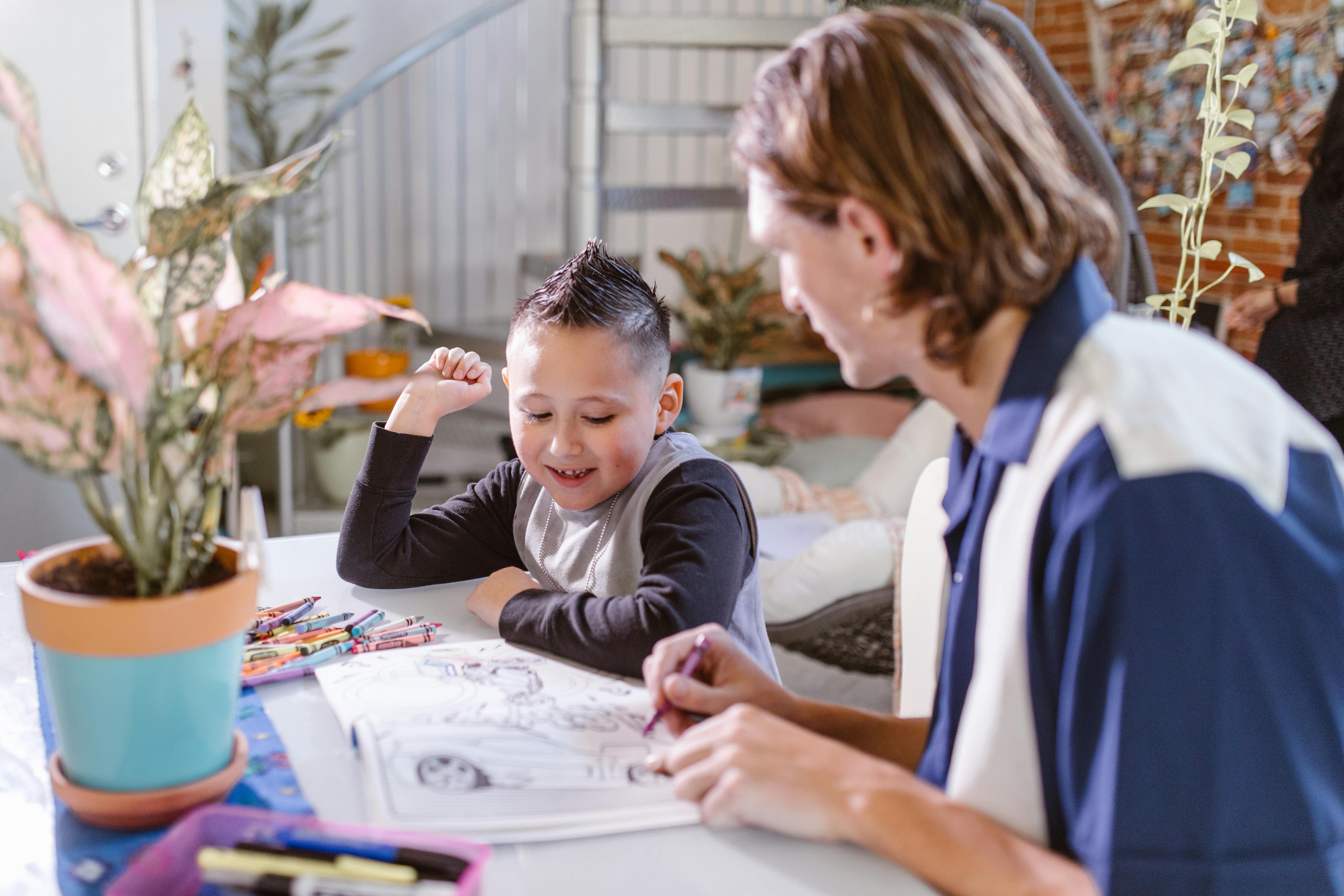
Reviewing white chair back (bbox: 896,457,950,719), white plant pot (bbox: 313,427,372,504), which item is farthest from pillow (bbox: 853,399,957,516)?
white chair back (bbox: 896,457,950,719)

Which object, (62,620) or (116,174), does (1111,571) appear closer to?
(62,620)

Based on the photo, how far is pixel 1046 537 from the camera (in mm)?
634

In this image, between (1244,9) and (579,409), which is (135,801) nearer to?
(579,409)

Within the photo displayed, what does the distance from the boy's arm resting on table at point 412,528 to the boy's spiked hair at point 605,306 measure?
190 mm

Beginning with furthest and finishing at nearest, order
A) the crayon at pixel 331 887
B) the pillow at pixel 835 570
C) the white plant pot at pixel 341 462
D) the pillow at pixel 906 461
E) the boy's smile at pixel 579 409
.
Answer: the white plant pot at pixel 341 462, the pillow at pixel 906 461, the pillow at pixel 835 570, the boy's smile at pixel 579 409, the crayon at pixel 331 887

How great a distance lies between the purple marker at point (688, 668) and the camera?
82 centimetres

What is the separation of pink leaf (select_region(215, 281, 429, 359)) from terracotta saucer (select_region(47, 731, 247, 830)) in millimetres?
264

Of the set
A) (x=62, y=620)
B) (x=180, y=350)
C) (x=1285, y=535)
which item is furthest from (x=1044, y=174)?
(x=62, y=620)

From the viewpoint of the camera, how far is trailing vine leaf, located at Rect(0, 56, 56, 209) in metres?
0.59

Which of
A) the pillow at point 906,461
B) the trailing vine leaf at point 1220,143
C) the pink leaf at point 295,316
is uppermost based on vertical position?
the trailing vine leaf at point 1220,143

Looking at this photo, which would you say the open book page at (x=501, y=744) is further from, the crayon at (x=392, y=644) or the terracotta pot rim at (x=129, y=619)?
the terracotta pot rim at (x=129, y=619)

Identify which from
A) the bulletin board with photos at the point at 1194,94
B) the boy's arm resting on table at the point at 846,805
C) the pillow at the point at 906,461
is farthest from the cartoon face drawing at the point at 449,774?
the bulletin board with photos at the point at 1194,94

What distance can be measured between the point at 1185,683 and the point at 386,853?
1.40 feet

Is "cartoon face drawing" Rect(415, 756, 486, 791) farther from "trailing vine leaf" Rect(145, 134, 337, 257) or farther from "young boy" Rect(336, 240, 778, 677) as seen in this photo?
"trailing vine leaf" Rect(145, 134, 337, 257)
